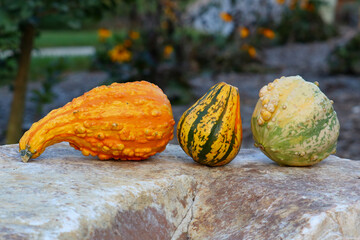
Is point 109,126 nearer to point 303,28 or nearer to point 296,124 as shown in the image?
point 296,124

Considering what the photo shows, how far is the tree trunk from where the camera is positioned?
14.0ft

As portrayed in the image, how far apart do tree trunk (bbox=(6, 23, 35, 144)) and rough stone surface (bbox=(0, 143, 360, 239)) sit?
192 cm

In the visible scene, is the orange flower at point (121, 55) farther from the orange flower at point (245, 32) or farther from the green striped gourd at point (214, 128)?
the green striped gourd at point (214, 128)

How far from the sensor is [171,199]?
6.91ft

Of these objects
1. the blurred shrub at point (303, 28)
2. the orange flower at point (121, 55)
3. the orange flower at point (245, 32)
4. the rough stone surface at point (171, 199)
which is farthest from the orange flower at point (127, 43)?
the blurred shrub at point (303, 28)

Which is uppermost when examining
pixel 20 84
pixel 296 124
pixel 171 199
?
pixel 296 124

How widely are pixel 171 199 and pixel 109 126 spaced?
0.47m

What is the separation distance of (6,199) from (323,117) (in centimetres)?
151

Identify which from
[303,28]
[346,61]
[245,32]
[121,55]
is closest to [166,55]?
[121,55]

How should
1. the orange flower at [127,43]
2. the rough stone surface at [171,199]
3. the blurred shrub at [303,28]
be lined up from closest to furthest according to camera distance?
the rough stone surface at [171,199]
the orange flower at [127,43]
the blurred shrub at [303,28]

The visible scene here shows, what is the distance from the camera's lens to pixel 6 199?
1702 millimetres

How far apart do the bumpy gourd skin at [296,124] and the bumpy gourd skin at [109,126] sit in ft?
1.65

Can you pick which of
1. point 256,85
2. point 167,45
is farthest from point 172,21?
point 256,85

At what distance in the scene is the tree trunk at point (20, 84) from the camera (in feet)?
14.0
